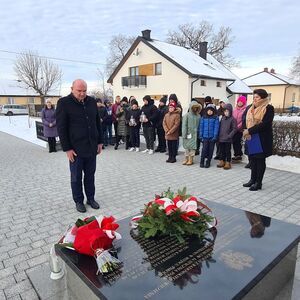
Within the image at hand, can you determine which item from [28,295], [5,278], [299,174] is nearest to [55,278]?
[28,295]

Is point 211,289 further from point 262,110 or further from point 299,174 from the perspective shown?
point 299,174

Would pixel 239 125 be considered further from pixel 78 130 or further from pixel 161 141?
pixel 78 130

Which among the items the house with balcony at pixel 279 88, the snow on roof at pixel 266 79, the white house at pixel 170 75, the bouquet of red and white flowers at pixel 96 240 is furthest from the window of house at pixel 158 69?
the snow on roof at pixel 266 79

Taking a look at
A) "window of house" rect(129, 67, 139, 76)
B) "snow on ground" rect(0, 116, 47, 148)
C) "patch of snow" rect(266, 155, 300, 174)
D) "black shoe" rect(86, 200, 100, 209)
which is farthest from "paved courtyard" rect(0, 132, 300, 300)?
"window of house" rect(129, 67, 139, 76)

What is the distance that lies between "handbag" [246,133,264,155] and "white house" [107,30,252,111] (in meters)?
17.2

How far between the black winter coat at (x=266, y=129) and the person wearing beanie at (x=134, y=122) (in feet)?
15.7

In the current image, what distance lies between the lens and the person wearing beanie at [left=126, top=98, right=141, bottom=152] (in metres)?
9.14

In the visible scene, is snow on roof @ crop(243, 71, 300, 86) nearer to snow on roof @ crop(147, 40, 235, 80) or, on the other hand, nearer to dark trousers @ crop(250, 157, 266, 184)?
snow on roof @ crop(147, 40, 235, 80)

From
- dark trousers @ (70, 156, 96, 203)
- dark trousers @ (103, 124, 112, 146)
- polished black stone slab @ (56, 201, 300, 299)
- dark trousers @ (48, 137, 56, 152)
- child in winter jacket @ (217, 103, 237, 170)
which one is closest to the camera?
polished black stone slab @ (56, 201, 300, 299)

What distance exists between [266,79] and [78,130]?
4613 cm

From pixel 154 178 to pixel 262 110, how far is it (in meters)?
2.63

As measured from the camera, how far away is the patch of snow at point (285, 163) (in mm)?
A: 6619

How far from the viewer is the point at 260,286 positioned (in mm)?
1951

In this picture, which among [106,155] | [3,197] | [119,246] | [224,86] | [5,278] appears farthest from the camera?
[224,86]
